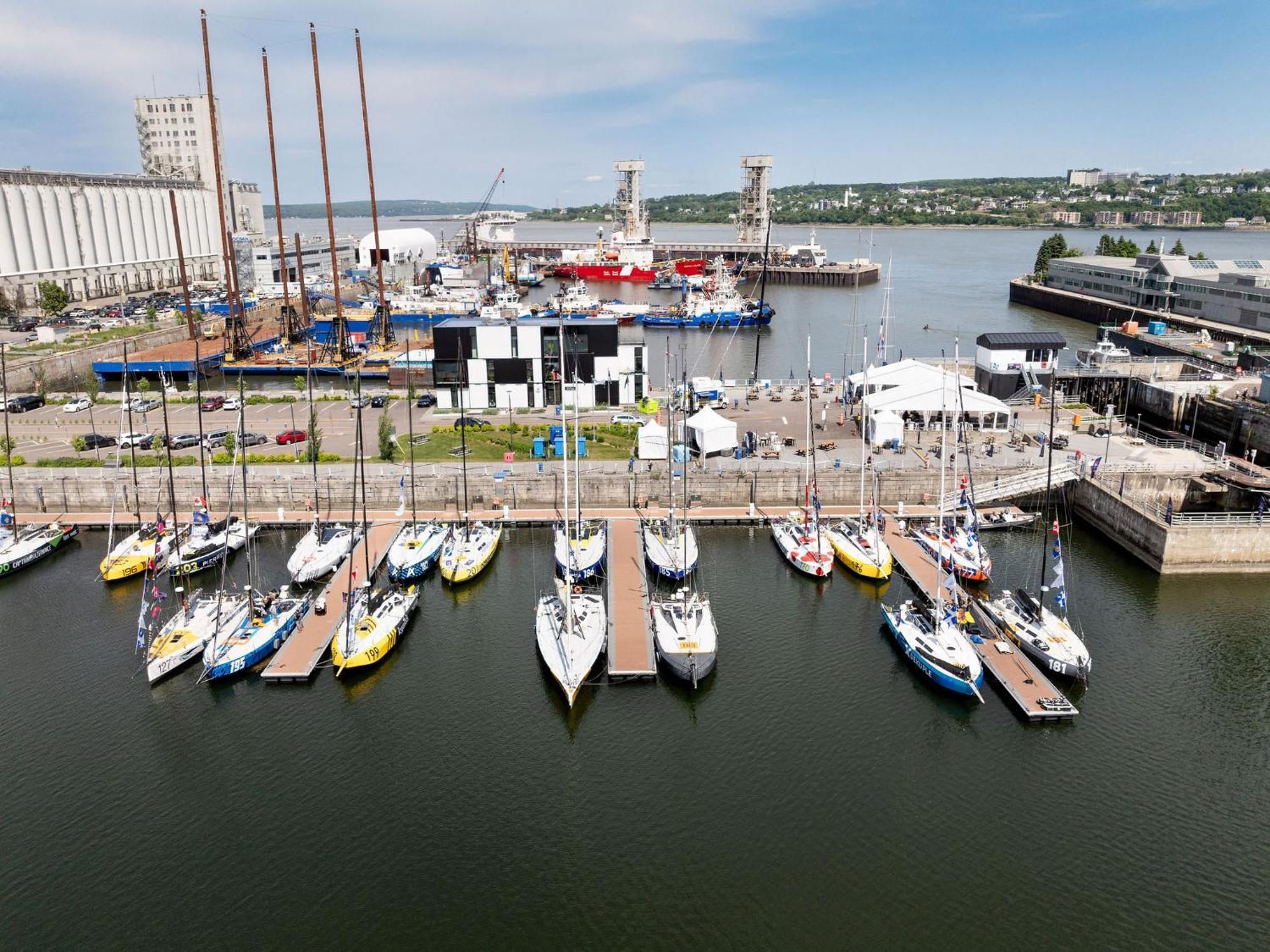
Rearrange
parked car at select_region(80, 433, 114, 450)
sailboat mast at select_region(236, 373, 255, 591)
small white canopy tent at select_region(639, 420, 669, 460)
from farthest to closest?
parked car at select_region(80, 433, 114, 450) → small white canopy tent at select_region(639, 420, 669, 460) → sailboat mast at select_region(236, 373, 255, 591)

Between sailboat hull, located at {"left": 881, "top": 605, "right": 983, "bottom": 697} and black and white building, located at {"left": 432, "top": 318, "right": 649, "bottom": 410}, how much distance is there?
3158 centimetres

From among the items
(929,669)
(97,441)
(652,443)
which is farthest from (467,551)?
(97,441)

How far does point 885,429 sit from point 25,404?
63.7 metres

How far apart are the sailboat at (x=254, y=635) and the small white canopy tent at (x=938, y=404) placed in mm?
36653

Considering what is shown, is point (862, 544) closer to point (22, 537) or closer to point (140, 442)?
point (22, 537)

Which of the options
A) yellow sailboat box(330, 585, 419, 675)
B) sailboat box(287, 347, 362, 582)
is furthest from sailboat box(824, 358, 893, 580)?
sailboat box(287, 347, 362, 582)

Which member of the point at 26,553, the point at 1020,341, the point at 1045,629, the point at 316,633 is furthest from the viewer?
the point at 1020,341

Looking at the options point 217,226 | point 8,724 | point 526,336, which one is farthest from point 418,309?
point 8,724

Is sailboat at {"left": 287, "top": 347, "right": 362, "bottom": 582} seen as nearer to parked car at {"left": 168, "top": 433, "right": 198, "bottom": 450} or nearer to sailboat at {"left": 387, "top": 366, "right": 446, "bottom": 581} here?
sailboat at {"left": 387, "top": 366, "right": 446, "bottom": 581}

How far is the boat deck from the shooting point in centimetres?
2956

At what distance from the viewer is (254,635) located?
A: 111 ft

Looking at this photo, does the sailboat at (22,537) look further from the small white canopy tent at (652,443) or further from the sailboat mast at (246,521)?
the small white canopy tent at (652,443)

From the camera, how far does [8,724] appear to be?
29.8 m

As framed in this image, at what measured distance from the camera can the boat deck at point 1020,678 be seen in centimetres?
2956
